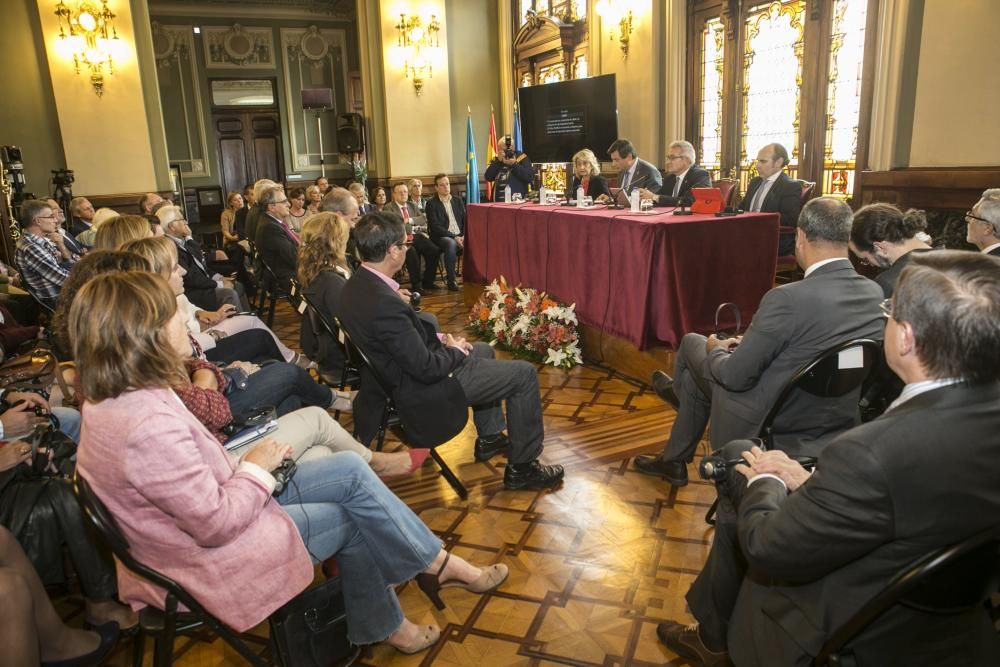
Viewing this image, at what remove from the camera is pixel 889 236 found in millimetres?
2566

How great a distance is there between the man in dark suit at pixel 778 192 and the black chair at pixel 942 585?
454cm

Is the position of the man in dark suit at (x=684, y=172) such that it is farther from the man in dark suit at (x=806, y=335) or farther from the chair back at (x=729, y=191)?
the man in dark suit at (x=806, y=335)

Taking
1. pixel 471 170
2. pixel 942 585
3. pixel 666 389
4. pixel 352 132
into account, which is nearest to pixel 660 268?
pixel 666 389

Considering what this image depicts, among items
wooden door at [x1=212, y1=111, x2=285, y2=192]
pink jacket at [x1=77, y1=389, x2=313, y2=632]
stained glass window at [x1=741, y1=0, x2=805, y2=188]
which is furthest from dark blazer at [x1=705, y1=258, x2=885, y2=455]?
wooden door at [x1=212, y1=111, x2=285, y2=192]

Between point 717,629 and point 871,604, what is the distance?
0.75m

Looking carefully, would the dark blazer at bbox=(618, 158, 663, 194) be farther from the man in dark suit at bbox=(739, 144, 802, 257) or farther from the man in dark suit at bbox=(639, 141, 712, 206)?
the man in dark suit at bbox=(739, 144, 802, 257)

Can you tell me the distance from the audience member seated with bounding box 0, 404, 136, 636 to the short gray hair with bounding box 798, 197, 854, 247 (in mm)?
2355

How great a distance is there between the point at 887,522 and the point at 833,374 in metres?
1.02

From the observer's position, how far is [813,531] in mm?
1143

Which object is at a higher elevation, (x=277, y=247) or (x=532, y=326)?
(x=277, y=247)

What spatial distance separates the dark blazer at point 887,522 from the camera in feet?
3.55

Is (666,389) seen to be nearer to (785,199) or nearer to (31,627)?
(31,627)

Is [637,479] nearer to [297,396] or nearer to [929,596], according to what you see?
[297,396]

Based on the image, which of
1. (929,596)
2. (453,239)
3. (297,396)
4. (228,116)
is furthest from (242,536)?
(228,116)
